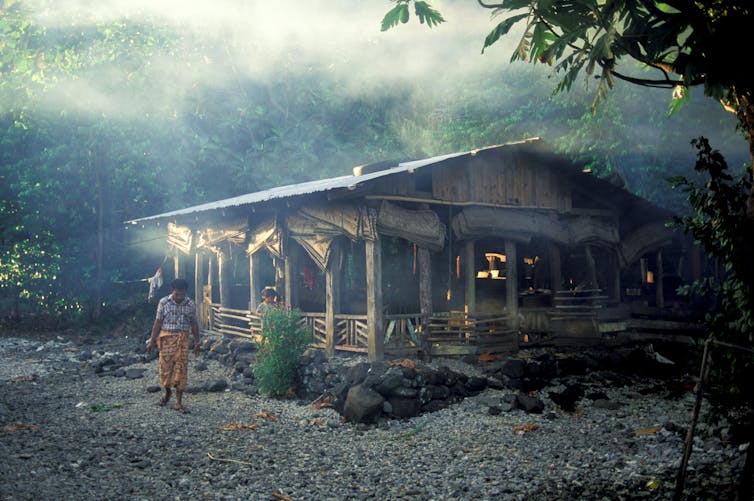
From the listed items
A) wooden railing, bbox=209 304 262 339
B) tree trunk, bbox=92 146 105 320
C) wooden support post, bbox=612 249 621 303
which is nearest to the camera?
wooden railing, bbox=209 304 262 339

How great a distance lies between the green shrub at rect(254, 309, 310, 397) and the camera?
35.5 feet

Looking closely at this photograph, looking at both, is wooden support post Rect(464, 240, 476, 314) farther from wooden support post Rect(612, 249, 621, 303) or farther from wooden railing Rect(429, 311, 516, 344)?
wooden support post Rect(612, 249, 621, 303)

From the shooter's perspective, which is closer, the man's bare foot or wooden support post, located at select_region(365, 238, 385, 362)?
the man's bare foot

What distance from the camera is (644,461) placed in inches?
261

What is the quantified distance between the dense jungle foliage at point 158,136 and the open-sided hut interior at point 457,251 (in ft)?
10.4

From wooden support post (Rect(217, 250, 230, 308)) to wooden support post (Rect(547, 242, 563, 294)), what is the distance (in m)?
9.84

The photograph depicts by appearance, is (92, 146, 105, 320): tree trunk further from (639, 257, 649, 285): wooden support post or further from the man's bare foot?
(639, 257, 649, 285): wooden support post

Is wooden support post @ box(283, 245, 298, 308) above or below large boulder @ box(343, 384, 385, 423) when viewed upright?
above

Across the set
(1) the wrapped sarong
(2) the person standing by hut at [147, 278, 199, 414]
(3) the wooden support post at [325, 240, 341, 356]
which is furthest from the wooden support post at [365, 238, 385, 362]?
(1) the wrapped sarong

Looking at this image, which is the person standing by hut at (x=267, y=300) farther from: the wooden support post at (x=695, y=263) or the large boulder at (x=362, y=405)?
the wooden support post at (x=695, y=263)

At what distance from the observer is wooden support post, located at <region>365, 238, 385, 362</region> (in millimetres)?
12258

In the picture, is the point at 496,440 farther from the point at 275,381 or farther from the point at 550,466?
the point at 275,381

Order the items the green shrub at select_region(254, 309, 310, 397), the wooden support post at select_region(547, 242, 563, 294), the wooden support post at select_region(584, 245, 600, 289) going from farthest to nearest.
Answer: the wooden support post at select_region(584, 245, 600, 289), the wooden support post at select_region(547, 242, 563, 294), the green shrub at select_region(254, 309, 310, 397)

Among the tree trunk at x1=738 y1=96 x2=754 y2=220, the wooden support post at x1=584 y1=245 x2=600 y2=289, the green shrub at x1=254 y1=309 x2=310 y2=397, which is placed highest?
the tree trunk at x1=738 y1=96 x2=754 y2=220
